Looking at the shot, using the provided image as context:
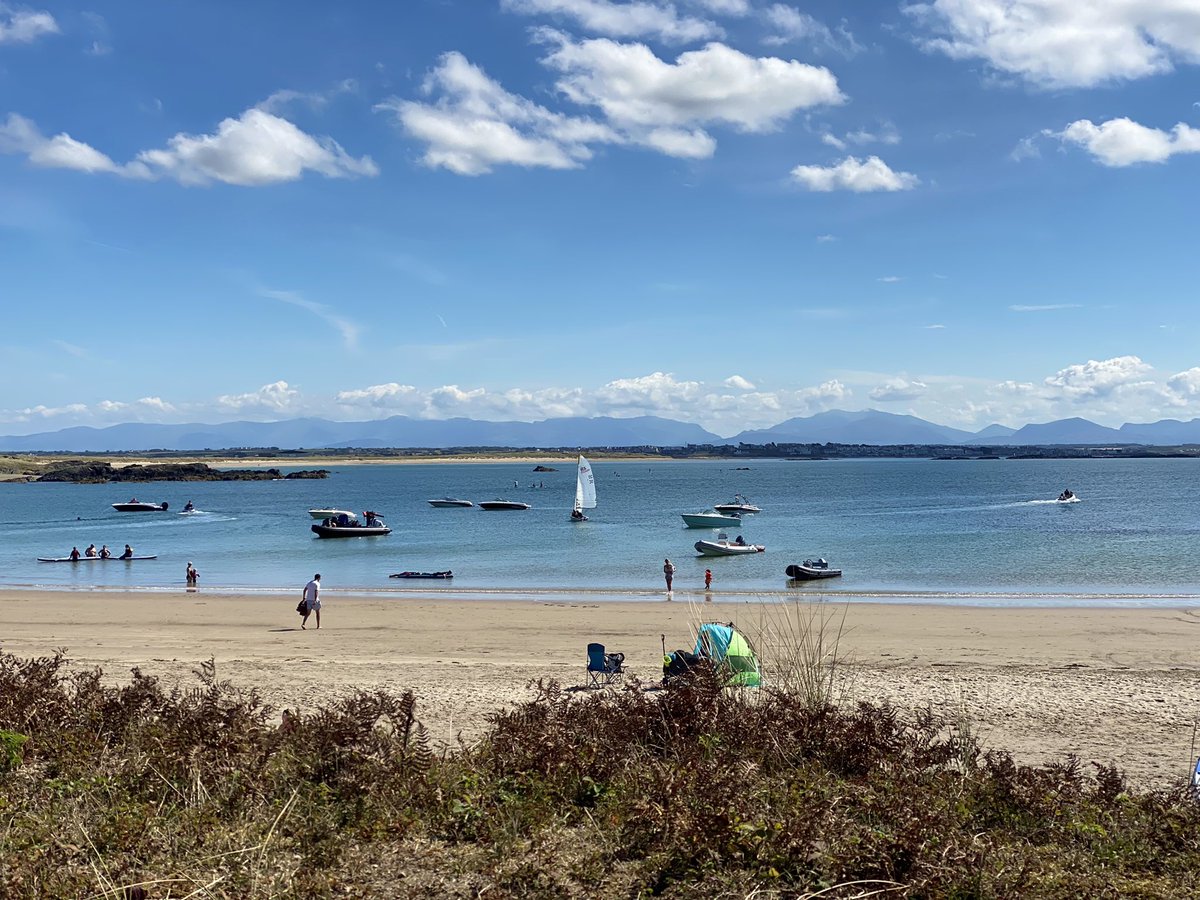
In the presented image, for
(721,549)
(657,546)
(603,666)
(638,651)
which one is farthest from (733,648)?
(657,546)

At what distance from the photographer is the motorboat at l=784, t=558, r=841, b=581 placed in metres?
37.6

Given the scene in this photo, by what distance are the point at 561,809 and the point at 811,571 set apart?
3283 centimetres

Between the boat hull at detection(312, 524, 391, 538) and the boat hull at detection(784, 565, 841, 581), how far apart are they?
34.1 metres

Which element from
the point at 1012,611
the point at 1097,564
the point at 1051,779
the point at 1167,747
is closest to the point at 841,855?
the point at 1051,779

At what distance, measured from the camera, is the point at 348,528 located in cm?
6188

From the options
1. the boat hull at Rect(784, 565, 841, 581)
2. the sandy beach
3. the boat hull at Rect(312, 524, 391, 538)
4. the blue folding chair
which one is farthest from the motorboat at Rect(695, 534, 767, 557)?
the blue folding chair

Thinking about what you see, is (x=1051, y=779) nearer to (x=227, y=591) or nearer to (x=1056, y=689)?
(x=1056, y=689)

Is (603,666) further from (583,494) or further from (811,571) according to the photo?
(583,494)

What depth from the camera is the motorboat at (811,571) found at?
37562 mm

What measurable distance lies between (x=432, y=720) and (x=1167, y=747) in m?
9.15

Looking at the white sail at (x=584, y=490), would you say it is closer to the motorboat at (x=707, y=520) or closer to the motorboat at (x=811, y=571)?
the motorboat at (x=707, y=520)

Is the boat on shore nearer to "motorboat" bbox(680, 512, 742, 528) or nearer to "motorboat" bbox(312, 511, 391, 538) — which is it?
"motorboat" bbox(312, 511, 391, 538)

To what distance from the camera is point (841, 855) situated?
4961 millimetres

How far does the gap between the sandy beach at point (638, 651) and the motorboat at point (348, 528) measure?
26808mm
